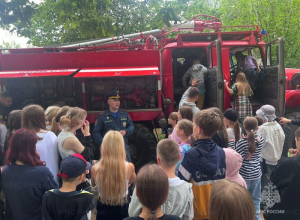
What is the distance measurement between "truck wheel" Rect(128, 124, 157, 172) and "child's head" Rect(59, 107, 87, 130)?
2.31 m

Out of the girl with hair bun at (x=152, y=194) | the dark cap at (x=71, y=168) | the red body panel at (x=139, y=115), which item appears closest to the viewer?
the girl with hair bun at (x=152, y=194)

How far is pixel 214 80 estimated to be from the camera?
548 centimetres

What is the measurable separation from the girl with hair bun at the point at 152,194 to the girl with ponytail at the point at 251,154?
179 centimetres

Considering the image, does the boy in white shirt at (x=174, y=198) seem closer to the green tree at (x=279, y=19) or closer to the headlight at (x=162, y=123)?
the headlight at (x=162, y=123)

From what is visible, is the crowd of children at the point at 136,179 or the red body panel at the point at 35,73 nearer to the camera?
the crowd of children at the point at 136,179

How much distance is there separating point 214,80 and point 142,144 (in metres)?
1.99

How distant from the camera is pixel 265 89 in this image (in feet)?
19.6

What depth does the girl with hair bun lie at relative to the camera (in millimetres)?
1758

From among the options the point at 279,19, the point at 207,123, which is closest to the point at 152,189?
the point at 207,123

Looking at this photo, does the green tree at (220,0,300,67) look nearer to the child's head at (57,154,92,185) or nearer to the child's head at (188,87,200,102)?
the child's head at (188,87,200,102)

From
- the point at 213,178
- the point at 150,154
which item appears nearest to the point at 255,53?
the point at 150,154

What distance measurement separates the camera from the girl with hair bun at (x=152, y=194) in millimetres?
1758

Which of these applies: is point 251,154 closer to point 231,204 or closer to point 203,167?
point 203,167

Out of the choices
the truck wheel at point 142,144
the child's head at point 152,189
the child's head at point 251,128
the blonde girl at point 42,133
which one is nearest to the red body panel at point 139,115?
the truck wheel at point 142,144
